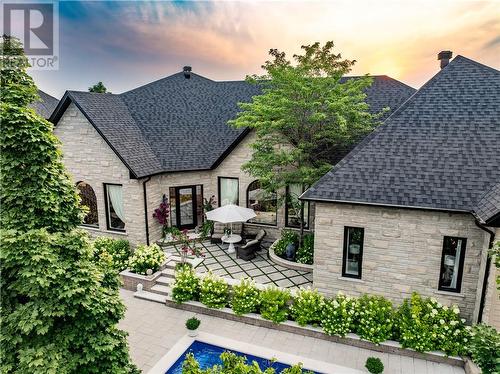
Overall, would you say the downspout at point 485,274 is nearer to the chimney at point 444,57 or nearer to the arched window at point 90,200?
the chimney at point 444,57

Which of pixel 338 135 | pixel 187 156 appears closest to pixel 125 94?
pixel 187 156

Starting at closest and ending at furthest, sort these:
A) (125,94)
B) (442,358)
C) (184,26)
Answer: (442,358) < (184,26) < (125,94)

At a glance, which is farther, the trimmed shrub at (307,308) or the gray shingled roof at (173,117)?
the gray shingled roof at (173,117)

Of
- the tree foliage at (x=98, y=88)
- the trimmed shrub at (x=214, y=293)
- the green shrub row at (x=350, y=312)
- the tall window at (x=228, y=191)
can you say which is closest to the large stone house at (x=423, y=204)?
the green shrub row at (x=350, y=312)

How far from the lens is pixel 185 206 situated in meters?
19.2

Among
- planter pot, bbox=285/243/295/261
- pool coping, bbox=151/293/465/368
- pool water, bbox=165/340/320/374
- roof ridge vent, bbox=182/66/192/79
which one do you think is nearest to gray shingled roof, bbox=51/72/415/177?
roof ridge vent, bbox=182/66/192/79

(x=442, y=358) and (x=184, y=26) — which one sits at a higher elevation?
(x=184, y=26)

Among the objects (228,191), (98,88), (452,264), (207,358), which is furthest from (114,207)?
(98,88)

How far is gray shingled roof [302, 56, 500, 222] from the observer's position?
10.2m

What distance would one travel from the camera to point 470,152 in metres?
10.7

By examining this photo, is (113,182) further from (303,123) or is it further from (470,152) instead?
(470,152)

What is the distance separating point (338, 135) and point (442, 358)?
9000mm

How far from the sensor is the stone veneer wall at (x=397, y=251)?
399 inches

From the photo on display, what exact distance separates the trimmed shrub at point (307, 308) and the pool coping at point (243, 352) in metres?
1.40
